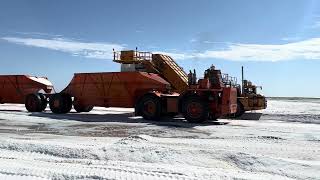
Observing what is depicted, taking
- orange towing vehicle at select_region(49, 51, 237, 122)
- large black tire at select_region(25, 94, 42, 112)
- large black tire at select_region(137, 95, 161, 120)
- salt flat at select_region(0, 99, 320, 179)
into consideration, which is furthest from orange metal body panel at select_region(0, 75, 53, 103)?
salt flat at select_region(0, 99, 320, 179)

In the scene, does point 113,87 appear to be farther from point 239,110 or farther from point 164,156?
point 164,156

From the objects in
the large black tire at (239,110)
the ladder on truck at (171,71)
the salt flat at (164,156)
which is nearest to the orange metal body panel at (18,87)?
the ladder on truck at (171,71)

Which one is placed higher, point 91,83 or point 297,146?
point 91,83

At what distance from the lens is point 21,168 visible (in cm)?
788

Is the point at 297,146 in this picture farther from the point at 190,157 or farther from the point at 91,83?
the point at 91,83

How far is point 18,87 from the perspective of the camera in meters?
25.0

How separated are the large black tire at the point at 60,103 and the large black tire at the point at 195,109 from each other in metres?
7.24

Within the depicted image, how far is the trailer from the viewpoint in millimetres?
24000

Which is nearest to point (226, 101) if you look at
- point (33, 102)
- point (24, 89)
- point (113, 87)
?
point (113, 87)

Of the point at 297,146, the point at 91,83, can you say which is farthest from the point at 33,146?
the point at 91,83

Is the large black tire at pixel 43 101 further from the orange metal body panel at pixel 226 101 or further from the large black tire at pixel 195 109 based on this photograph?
the orange metal body panel at pixel 226 101

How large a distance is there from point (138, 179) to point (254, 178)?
1.90 m

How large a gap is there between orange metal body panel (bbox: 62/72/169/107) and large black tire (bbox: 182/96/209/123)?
1974 millimetres

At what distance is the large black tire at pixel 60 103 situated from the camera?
74.4ft
